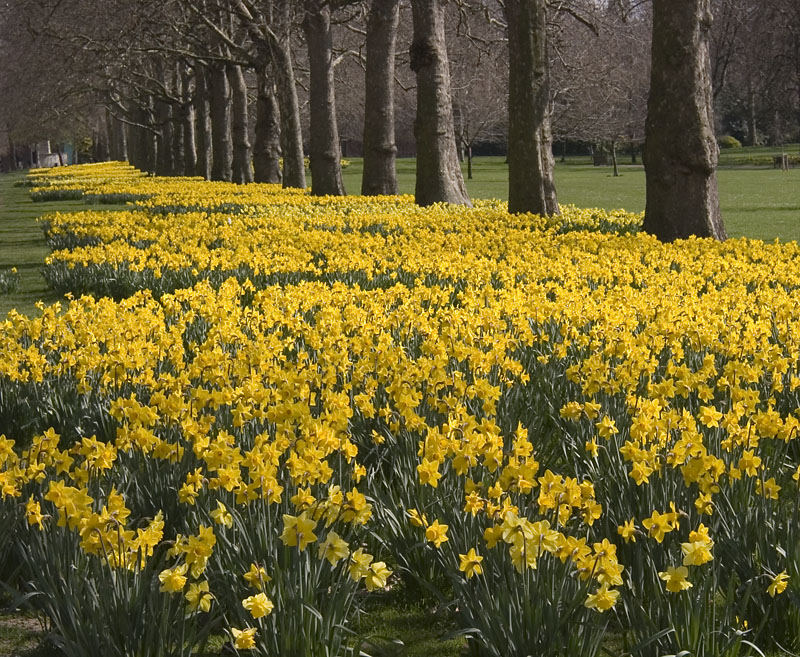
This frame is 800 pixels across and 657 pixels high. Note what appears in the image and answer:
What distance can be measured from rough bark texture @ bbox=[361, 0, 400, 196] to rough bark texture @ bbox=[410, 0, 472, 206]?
330 cm

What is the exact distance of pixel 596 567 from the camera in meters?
2.51

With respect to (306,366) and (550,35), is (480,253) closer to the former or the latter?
(306,366)

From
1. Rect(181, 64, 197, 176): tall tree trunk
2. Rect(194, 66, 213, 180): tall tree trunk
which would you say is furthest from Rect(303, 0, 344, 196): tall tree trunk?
Rect(181, 64, 197, 176): tall tree trunk

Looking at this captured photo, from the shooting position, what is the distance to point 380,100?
21.5 m

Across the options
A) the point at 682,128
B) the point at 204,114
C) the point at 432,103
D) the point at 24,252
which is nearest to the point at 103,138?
the point at 204,114

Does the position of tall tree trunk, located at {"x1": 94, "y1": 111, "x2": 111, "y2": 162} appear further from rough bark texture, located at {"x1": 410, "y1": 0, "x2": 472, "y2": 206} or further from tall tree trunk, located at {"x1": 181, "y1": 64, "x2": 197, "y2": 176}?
rough bark texture, located at {"x1": 410, "y1": 0, "x2": 472, "y2": 206}

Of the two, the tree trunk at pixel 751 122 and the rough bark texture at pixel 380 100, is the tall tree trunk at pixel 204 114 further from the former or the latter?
the tree trunk at pixel 751 122

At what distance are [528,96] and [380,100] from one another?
7.18 m

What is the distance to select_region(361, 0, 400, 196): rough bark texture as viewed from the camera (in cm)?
2105

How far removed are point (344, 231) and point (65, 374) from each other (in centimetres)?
839

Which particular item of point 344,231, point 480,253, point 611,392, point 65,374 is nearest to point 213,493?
point 611,392

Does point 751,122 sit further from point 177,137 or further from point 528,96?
point 528,96

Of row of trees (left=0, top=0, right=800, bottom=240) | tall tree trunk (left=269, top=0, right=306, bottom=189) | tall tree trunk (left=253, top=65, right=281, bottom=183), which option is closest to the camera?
row of trees (left=0, top=0, right=800, bottom=240)

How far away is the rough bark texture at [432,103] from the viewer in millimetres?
17578
